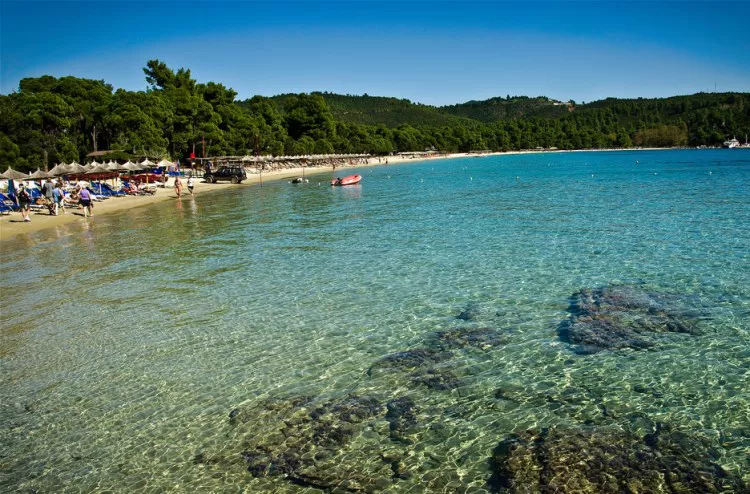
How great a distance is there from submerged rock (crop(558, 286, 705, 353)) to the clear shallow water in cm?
32

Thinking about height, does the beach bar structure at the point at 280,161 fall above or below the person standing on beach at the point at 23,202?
above

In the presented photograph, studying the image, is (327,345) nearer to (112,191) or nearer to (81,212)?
(81,212)

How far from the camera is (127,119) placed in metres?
58.2

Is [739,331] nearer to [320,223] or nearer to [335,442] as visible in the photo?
[335,442]

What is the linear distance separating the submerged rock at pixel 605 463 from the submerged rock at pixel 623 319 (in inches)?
113

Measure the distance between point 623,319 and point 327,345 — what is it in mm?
6022

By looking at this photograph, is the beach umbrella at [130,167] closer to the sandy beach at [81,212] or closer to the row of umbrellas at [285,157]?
the sandy beach at [81,212]

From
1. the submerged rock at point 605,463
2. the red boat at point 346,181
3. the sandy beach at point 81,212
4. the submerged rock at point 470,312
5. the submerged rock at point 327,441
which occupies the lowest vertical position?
the submerged rock at point 327,441

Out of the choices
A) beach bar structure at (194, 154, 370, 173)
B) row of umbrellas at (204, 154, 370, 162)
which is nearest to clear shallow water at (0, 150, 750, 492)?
row of umbrellas at (204, 154, 370, 162)

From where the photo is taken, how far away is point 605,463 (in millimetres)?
5848

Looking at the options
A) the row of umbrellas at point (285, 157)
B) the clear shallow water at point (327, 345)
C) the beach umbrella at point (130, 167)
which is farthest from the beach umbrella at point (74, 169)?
the row of umbrellas at point (285, 157)

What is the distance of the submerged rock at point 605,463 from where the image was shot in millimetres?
5480

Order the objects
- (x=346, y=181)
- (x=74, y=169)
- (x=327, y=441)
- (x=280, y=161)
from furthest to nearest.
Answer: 1. (x=280, y=161)
2. (x=346, y=181)
3. (x=74, y=169)
4. (x=327, y=441)

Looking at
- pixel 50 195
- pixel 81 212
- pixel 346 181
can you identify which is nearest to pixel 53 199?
pixel 50 195
